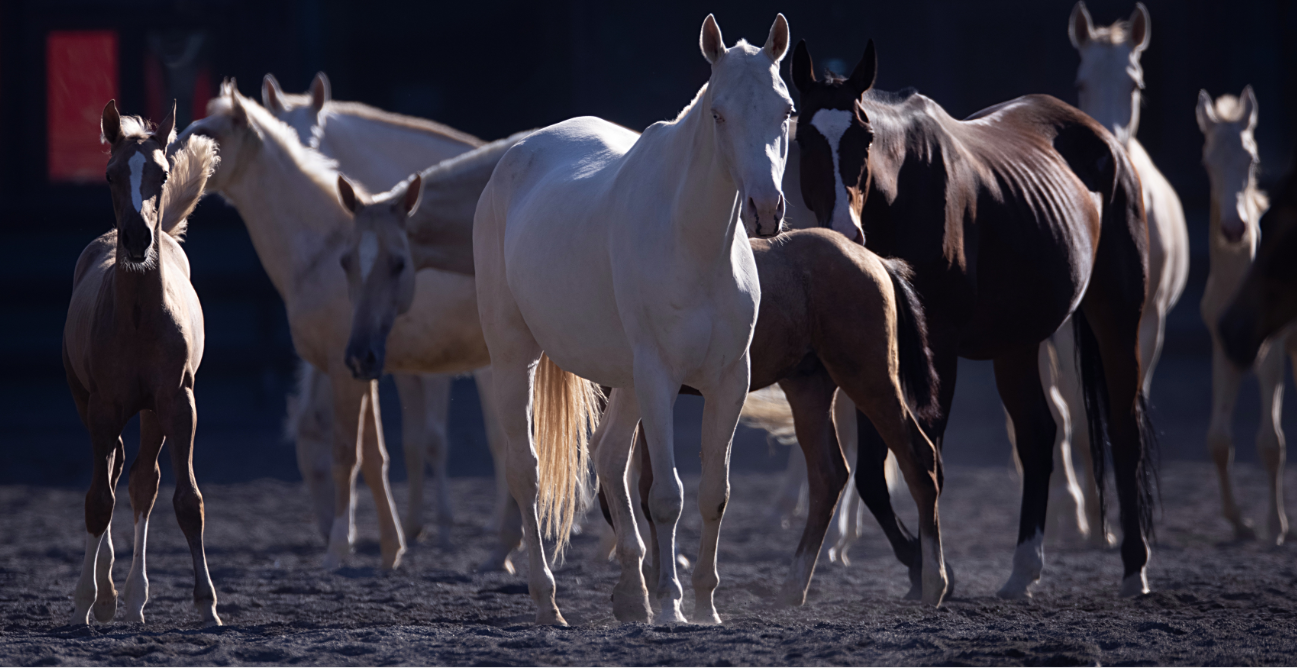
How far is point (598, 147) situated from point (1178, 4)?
9.38m

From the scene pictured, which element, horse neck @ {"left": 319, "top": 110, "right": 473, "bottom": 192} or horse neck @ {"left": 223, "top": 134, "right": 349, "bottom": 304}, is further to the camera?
horse neck @ {"left": 319, "top": 110, "right": 473, "bottom": 192}

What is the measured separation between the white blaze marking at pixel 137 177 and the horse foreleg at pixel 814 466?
2.46 meters

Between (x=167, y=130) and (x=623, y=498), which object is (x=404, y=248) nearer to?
(x=167, y=130)

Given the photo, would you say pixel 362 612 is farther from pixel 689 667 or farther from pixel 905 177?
pixel 905 177

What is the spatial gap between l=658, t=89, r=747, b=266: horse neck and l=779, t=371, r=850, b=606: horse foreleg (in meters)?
1.11

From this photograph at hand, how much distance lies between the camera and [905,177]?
194 inches

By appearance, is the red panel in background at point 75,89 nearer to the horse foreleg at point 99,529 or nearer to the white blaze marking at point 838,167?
the horse foreleg at point 99,529

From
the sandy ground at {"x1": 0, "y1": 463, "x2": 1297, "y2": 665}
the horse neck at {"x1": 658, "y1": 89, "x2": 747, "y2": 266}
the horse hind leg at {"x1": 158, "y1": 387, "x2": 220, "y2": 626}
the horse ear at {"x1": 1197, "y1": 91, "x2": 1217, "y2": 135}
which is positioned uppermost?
the horse ear at {"x1": 1197, "y1": 91, "x2": 1217, "y2": 135}

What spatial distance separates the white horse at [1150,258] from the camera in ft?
23.6

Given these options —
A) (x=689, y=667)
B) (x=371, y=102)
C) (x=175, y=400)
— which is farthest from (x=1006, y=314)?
(x=371, y=102)

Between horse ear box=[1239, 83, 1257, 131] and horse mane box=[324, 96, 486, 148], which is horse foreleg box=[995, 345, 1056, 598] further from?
horse mane box=[324, 96, 486, 148]

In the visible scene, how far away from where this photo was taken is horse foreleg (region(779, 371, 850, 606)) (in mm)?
4973

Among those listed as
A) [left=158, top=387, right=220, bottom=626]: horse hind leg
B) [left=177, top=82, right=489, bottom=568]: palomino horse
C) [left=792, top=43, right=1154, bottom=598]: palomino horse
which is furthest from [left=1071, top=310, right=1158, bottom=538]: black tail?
[left=158, top=387, right=220, bottom=626]: horse hind leg

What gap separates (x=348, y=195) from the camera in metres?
6.10
